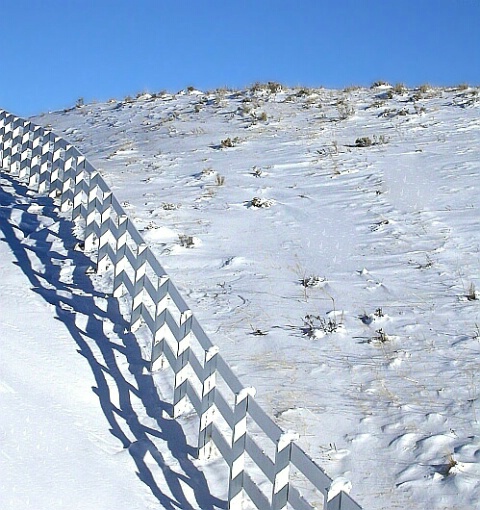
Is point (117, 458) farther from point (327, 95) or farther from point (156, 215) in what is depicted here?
point (327, 95)

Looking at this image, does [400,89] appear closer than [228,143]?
No

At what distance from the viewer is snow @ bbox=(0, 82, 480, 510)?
707cm

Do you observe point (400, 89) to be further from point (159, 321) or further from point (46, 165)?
point (159, 321)

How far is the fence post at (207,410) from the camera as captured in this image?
24.5ft

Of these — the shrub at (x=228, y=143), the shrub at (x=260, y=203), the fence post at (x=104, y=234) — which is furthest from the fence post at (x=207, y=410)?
the shrub at (x=228, y=143)

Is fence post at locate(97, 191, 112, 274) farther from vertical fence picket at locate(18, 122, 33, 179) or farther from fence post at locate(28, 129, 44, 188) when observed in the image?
vertical fence picket at locate(18, 122, 33, 179)

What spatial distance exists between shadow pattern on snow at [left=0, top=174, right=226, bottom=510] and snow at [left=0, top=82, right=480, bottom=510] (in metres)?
0.03

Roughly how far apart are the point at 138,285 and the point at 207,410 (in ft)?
9.98

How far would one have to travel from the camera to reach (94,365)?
927 cm

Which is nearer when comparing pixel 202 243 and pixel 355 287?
pixel 355 287

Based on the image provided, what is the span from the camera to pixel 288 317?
34.8ft

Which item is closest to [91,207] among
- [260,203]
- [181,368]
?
[260,203]

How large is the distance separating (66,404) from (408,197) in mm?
9066

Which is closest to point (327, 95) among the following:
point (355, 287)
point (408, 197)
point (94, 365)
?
point (408, 197)
